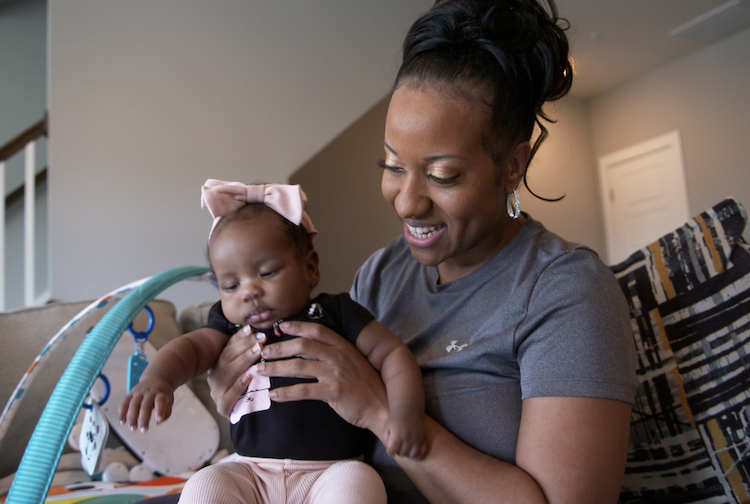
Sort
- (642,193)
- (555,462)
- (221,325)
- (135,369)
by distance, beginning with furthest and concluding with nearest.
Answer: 1. (642,193)
2. (135,369)
3. (221,325)
4. (555,462)

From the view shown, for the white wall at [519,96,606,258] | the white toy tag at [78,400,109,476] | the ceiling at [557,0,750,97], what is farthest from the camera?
the white wall at [519,96,606,258]

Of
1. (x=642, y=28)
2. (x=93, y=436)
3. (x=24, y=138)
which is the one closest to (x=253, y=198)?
(x=93, y=436)

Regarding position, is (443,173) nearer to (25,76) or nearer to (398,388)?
(398,388)

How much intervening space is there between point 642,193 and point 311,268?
251 inches

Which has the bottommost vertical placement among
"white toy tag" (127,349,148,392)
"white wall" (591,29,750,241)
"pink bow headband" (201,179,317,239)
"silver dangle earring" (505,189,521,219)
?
"white toy tag" (127,349,148,392)

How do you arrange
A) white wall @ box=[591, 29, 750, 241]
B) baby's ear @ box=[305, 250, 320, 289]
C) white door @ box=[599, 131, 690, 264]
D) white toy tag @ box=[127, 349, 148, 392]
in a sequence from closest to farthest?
baby's ear @ box=[305, 250, 320, 289], white toy tag @ box=[127, 349, 148, 392], white wall @ box=[591, 29, 750, 241], white door @ box=[599, 131, 690, 264]

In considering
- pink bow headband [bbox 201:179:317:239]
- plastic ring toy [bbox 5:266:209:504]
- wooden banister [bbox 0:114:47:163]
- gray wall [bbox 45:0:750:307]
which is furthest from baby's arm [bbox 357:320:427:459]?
wooden banister [bbox 0:114:47:163]

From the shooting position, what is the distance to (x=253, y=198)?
4.07 ft

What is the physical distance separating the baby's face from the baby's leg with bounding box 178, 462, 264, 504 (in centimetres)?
27

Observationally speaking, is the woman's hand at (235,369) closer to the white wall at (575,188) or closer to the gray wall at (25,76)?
the gray wall at (25,76)

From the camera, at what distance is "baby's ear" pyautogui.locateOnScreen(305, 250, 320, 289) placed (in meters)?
1.23

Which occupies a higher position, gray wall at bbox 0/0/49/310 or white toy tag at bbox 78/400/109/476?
gray wall at bbox 0/0/49/310

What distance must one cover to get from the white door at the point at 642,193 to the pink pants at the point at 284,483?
6.07 meters

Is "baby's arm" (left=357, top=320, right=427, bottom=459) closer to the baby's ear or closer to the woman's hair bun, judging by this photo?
the baby's ear
